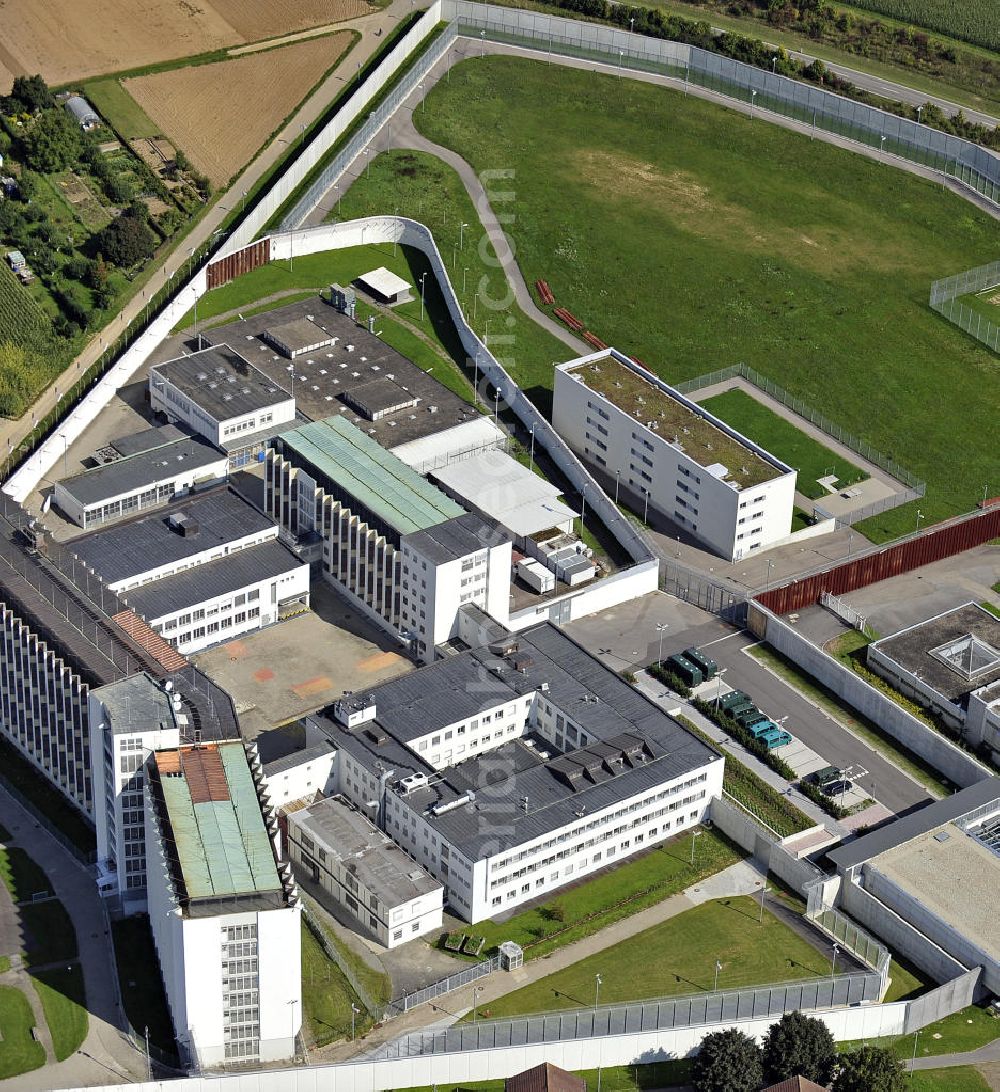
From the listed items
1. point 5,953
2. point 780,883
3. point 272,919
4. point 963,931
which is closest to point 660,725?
point 780,883

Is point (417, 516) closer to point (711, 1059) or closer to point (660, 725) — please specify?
point (660, 725)

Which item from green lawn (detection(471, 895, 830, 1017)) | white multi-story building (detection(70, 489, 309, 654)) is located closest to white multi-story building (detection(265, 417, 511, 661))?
white multi-story building (detection(70, 489, 309, 654))

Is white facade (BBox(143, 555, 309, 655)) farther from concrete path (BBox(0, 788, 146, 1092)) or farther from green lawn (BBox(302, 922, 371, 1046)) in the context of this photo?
green lawn (BBox(302, 922, 371, 1046))

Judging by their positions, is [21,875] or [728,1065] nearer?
[728,1065]

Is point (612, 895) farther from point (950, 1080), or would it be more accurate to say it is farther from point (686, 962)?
point (950, 1080)

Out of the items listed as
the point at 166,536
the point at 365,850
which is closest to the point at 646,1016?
the point at 365,850

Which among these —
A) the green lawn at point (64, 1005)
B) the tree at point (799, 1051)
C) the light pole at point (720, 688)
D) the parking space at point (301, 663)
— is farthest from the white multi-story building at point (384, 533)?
the tree at point (799, 1051)
